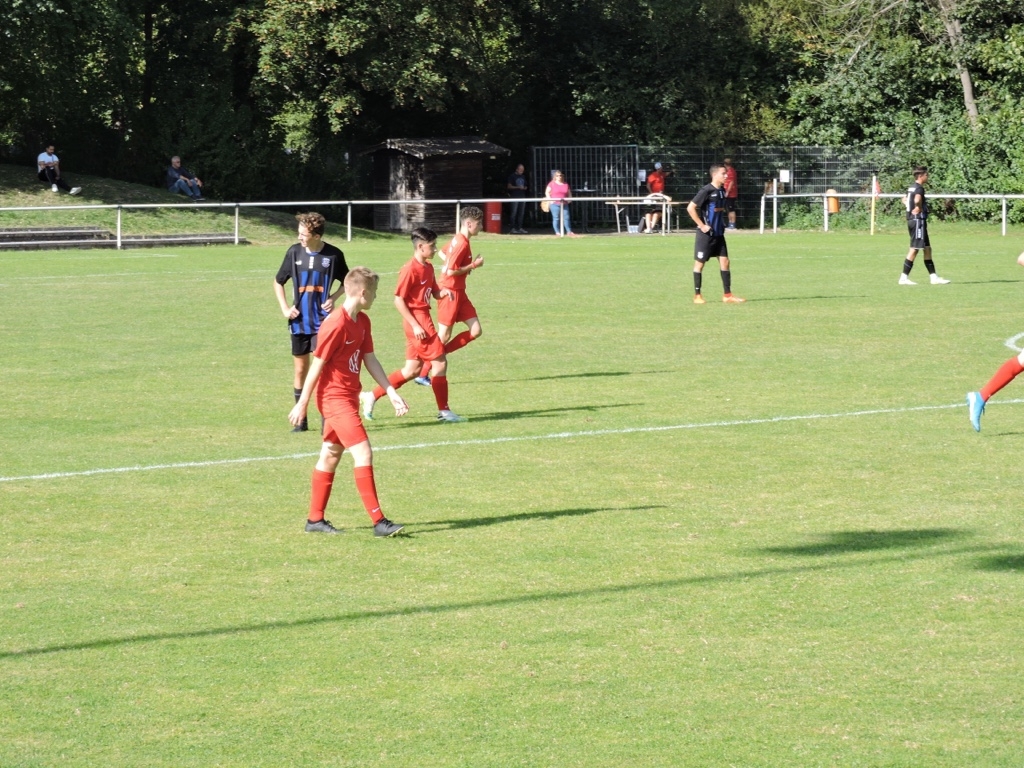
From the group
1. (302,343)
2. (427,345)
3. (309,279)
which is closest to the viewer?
(309,279)

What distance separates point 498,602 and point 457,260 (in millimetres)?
6851

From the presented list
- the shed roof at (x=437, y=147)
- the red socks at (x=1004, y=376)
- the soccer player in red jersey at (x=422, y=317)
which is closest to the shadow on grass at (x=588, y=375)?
the soccer player in red jersey at (x=422, y=317)

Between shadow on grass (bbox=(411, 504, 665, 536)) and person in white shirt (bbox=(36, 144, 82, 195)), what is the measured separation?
3253 centimetres

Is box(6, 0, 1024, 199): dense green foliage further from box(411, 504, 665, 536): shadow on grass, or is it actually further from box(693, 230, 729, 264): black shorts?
box(411, 504, 665, 536): shadow on grass

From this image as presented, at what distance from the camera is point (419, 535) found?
9.11 meters

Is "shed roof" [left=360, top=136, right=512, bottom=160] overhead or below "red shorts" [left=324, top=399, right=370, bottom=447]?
overhead

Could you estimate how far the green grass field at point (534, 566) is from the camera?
5938 millimetres

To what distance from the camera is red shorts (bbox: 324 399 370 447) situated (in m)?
8.84

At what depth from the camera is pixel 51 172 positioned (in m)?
40.2

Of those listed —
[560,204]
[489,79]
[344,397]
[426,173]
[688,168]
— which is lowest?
[344,397]

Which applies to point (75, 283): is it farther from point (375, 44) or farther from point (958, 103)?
point (958, 103)

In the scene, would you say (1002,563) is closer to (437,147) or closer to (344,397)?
(344,397)

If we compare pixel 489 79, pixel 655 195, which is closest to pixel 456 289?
pixel 655 195

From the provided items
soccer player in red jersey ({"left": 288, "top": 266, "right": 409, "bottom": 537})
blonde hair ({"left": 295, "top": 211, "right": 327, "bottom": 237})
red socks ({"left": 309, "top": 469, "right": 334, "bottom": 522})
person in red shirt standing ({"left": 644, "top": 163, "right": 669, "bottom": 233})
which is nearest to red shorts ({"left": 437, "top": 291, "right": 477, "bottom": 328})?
blonde hair ({"left": 295, "top": 211, "right": 327, "bottom": 237})
